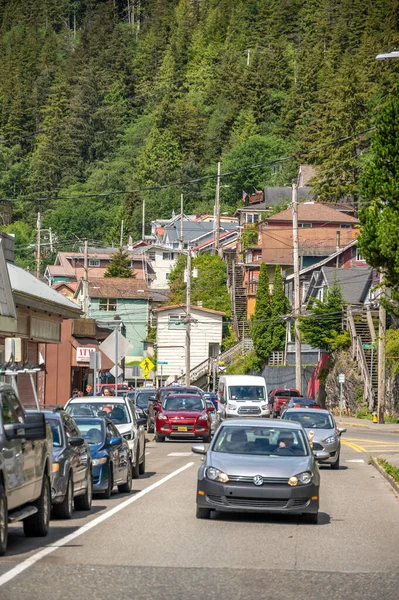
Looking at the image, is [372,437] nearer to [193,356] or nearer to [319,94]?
[193,356]

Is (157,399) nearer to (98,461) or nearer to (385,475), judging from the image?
(385,475)

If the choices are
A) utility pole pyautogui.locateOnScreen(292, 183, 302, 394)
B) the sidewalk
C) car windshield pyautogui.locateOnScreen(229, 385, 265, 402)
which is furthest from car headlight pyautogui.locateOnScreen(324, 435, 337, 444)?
utility pole pyautogui.locateOnScreen(292, 183, 302, 394)

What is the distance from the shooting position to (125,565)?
1259 centimetres

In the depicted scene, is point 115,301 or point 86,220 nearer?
point 115,301

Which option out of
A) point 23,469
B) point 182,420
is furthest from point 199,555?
point 182,420

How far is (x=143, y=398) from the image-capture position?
171 ft

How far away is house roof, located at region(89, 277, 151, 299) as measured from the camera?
105812 mm

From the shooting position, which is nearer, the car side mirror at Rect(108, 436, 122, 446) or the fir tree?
the car side mirror at Rect(108, 436, 122, 446)

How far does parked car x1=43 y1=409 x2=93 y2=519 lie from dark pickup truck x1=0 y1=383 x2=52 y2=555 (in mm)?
1236

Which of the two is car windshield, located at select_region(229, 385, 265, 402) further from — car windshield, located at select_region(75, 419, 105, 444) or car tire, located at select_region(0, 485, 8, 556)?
car tire, located at select_region(0, 485, 8, 556)

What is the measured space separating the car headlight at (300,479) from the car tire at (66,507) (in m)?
3.01

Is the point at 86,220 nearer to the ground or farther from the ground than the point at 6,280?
→ farther from the ground

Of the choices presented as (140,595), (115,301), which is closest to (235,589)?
(140,595)

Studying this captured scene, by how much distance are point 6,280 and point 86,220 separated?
132797mm
